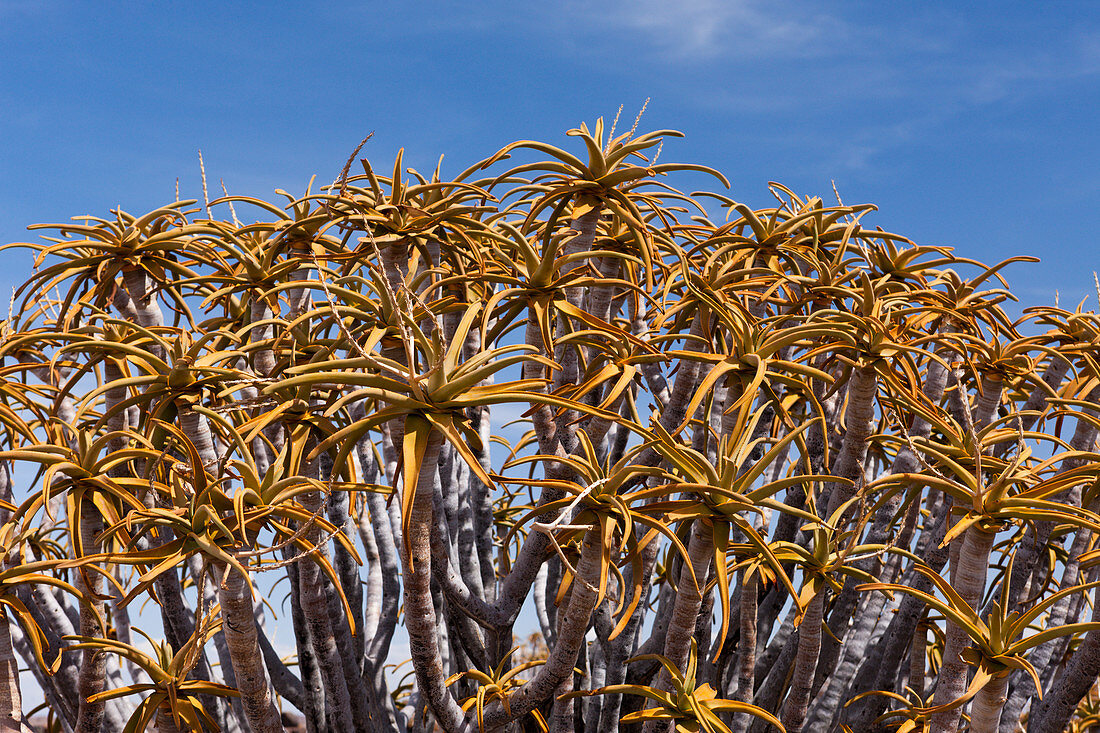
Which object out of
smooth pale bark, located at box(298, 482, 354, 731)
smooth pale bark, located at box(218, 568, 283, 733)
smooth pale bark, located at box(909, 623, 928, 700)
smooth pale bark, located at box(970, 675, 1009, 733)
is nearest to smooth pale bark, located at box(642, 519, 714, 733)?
smooth pale bark, located at box(970, 675, 1009, 733)

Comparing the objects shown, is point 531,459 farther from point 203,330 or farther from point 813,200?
point 813,200

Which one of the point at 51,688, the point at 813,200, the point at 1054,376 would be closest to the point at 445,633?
the point at 51,688

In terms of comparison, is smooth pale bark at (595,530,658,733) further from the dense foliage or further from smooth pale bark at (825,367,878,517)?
smooth pale bark at (825,367,878,517)

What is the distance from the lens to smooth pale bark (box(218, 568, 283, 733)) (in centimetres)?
469

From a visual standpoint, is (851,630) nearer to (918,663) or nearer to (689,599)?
(918,663)

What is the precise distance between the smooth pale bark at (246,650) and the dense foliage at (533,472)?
0.02 m

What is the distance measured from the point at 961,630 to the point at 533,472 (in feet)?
9.49

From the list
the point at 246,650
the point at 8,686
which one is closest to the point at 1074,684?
the point at 246,650

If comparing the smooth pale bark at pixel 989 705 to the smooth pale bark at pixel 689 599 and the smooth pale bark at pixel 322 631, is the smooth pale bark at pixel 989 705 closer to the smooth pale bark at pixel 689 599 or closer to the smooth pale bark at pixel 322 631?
the smooth pale bark at pixel 689 599

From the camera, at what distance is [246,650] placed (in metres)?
4.88

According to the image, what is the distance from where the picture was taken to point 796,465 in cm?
873

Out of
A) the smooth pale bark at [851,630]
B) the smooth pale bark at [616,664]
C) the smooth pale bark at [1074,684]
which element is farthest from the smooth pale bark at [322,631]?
the smooth pale bark at [1074,684]

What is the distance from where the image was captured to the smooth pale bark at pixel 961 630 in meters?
4.77

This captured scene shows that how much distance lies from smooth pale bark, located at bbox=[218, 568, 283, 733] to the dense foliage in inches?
0.8
